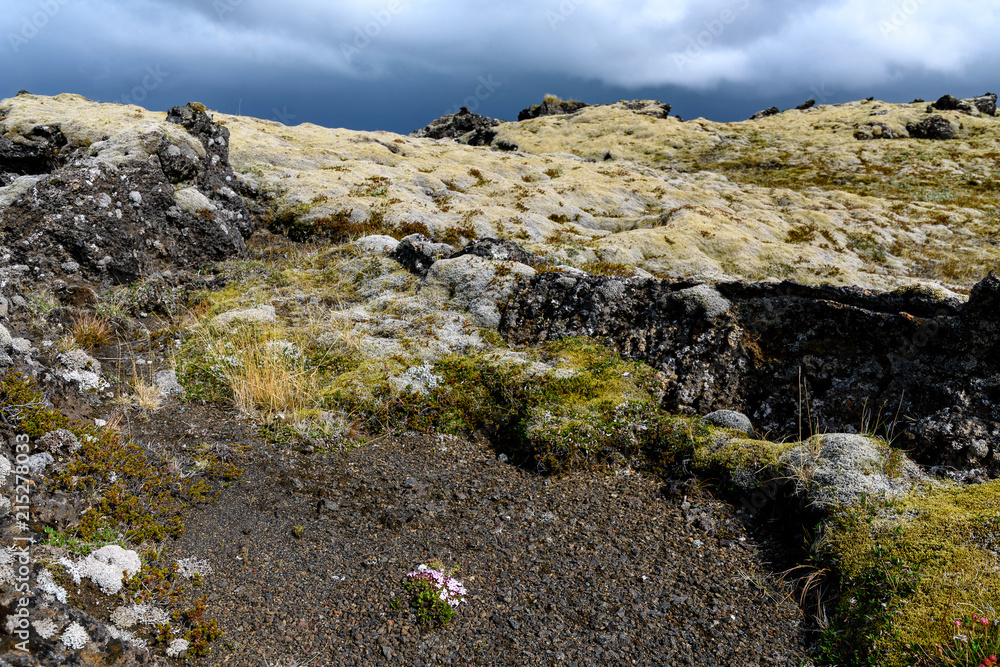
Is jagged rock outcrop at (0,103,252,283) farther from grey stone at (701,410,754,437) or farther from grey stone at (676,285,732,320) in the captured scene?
grey stone at (701,410,754,437)

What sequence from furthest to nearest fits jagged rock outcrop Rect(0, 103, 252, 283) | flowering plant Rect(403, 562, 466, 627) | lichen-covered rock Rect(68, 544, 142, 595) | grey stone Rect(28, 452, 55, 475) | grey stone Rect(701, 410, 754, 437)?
jagged rock outcrop Rect(0, 103, 252, 283) → grey stone Rect(701, 410, 754, 437) → grey stone Rect(28, 452, 55, 475) → flowering plant Rect(403, 562, 466, 627) → lichen-covered rock Rect(68, 544, 142, 595)

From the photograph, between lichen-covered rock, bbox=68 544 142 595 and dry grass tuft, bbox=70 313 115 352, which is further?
dry grass tuft, bbox=70 313 115 352

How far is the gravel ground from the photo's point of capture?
20.5 feet

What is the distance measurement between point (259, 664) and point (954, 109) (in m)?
144

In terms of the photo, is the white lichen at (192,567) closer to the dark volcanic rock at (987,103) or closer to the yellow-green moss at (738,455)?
→ the yellow-green moss at (738,455)

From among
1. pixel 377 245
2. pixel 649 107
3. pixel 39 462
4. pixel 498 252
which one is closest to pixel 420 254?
pixel 498 252

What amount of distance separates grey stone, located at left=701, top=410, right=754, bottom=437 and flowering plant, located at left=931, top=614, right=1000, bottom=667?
4.74 meters

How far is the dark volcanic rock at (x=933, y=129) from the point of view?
88.0 metres

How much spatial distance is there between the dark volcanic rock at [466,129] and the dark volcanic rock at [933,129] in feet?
253

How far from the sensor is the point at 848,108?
115875mm

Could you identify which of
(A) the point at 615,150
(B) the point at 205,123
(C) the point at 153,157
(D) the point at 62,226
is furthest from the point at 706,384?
(A) the point at 615,150

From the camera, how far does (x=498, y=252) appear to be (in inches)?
683

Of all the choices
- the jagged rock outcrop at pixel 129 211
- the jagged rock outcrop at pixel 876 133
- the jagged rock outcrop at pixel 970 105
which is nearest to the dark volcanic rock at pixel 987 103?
the jagged rock outcrop at pixel 970 105

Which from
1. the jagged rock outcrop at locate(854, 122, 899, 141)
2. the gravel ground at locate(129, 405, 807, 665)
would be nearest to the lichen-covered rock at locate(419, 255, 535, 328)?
the gravel ground at locate(129, 405, 807, 665)
